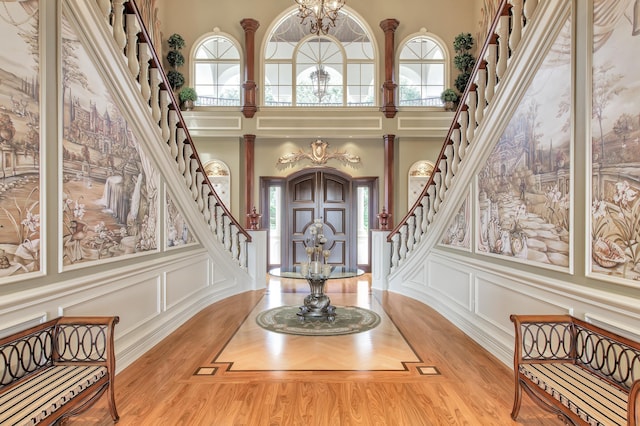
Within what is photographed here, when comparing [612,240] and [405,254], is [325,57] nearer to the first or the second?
[405,254]

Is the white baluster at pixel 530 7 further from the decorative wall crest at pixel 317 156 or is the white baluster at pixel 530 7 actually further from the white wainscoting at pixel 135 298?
the decorative wall crest at pixel 317 156

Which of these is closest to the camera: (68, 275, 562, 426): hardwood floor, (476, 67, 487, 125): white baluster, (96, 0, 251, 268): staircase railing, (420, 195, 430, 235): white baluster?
(68, 275, 562, 426): hardwood floor

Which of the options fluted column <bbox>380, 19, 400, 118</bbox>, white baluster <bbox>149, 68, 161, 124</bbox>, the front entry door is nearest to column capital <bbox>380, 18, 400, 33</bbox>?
fluted column <bbox>380, 19, 400, 118</bbox>

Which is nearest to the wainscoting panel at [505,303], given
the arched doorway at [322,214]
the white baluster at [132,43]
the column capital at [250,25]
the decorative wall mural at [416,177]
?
the white baluster at [132,43]

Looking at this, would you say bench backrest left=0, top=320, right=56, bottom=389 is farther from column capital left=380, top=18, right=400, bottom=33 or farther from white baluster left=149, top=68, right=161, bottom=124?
column capital left=380, top=18, right=400, bottom=33

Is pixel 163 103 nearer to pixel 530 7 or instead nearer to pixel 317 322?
pixel 317 322

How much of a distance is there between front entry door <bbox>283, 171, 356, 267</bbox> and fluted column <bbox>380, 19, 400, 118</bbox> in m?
1.74

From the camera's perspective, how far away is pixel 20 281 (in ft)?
6.93

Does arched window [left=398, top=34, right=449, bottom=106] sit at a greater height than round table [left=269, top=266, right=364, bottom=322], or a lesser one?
greater

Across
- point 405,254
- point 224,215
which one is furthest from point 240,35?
point 405,254

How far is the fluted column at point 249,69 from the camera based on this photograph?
7871mm

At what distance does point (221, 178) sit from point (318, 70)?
123 inches

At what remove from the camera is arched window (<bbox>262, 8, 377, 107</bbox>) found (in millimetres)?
8148

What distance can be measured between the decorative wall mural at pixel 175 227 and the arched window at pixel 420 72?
5637 millimetres
